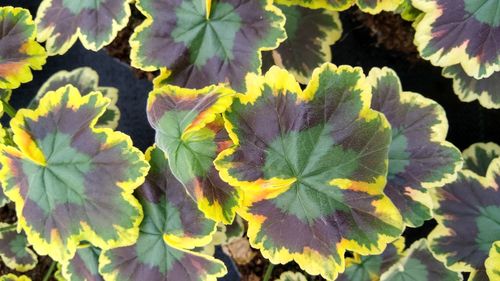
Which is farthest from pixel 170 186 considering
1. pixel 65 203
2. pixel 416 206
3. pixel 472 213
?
pixel 472 213

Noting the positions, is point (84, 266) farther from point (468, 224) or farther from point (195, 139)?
point (468, 224)

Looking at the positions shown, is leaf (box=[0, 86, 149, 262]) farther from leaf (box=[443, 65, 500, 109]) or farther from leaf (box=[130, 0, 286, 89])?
leaf (box=[443, 65, 500, 109])

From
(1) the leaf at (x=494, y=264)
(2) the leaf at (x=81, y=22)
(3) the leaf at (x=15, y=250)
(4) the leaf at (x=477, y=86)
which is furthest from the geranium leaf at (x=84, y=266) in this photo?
(4) the leaf at (x=477, y=86)

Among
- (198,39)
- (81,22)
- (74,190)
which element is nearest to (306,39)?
(198,39)

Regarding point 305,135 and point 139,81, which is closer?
point 305,135

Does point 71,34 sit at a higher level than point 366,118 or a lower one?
lower

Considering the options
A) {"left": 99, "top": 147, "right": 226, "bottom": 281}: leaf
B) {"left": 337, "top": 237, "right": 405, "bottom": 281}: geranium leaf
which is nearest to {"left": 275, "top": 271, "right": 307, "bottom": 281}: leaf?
{"left": 337, "top": 237, "right": 405, "bottom": 281}: geranium leaf

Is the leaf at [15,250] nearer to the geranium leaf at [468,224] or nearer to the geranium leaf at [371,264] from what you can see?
the geranium leaf at [371,264]

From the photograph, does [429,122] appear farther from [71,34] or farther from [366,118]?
[71,34]
